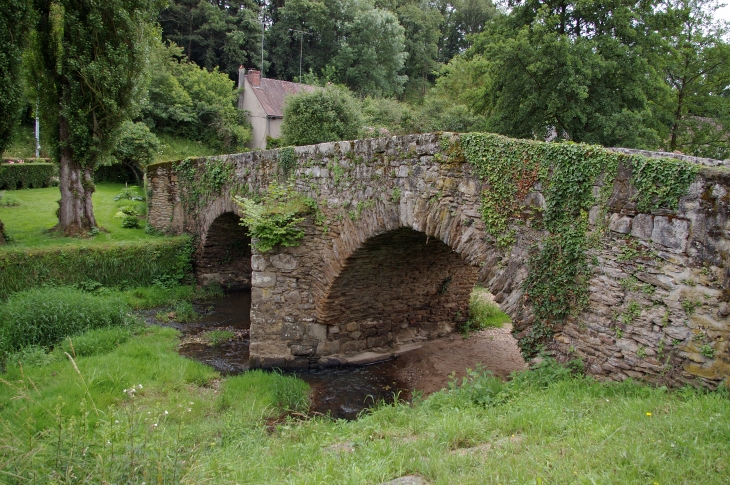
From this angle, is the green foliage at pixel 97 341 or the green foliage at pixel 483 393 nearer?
the green foliage at pixel 483 393

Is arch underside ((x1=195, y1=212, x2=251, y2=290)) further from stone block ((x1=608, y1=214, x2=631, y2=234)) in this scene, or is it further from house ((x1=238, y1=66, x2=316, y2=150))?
house ((x1=238, y1=66, x2=316, y2=150))

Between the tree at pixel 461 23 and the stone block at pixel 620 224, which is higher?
the tree at pixel 461 23

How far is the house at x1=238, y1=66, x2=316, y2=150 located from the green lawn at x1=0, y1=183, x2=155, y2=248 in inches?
381

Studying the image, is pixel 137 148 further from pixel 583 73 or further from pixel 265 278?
pixel 583 73

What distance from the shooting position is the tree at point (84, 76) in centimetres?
1248

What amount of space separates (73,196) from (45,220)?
264 centimetres

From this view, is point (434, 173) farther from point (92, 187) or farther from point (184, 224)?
point (92, 187)

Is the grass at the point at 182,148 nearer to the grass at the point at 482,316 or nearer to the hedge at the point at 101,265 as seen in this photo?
the hedge at the point at 101,265

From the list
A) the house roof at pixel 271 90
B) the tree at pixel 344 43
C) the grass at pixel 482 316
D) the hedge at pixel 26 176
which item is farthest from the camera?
the tree at pixel 344 43

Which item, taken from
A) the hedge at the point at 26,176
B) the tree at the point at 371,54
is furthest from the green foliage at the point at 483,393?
the tree at the point at 371,54

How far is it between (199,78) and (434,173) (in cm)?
2718

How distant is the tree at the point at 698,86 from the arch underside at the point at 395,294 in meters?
8.90

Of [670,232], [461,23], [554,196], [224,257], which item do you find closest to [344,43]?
[461,23]

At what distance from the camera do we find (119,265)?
12.9m
